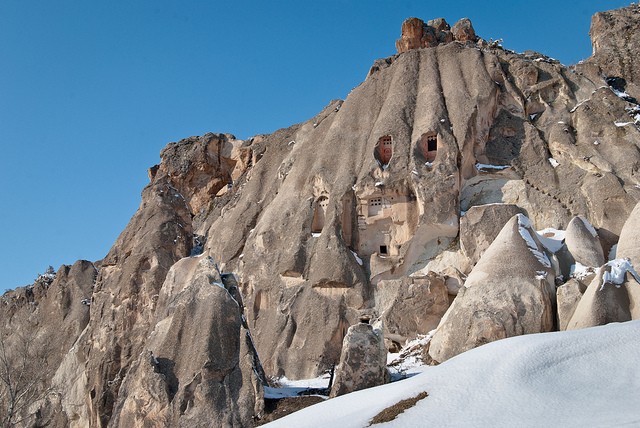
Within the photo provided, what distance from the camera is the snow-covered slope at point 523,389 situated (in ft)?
51.6

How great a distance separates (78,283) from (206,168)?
10.2m

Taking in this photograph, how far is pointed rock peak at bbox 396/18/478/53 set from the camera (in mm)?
44031

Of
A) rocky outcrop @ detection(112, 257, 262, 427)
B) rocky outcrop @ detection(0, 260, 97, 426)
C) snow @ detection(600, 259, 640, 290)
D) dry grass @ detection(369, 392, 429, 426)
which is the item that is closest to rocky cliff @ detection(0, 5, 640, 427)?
rocky outcrop @ detection(112, 257, 262, 427)

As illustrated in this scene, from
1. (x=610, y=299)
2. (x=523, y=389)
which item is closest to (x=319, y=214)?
(x=610, y=299)

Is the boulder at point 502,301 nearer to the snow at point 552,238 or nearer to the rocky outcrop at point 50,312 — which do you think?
the snow at point 552,238

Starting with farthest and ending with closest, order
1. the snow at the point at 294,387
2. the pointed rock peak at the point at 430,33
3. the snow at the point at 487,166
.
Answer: the pointed rock peak at the point at 430,33
the snow at the point at 487,166
the snow at the point at 294,387

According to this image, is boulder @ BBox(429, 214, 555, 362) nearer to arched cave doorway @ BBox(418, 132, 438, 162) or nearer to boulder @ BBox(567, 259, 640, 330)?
boulder @ BBox(567, 259, 640, 330)

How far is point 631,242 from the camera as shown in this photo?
81.2 feet

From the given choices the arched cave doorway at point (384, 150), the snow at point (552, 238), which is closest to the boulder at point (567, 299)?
the snow at point (552, 238)

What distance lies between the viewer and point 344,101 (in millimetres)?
40156

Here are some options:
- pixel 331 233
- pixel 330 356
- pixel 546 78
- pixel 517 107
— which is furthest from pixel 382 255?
pixel 546 78

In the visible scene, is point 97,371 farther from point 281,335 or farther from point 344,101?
point 344,101

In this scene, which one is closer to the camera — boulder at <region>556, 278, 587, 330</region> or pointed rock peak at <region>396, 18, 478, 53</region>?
boulder at <region>556, 278, 587, 330</region>

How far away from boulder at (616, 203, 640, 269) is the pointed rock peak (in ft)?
68.7
